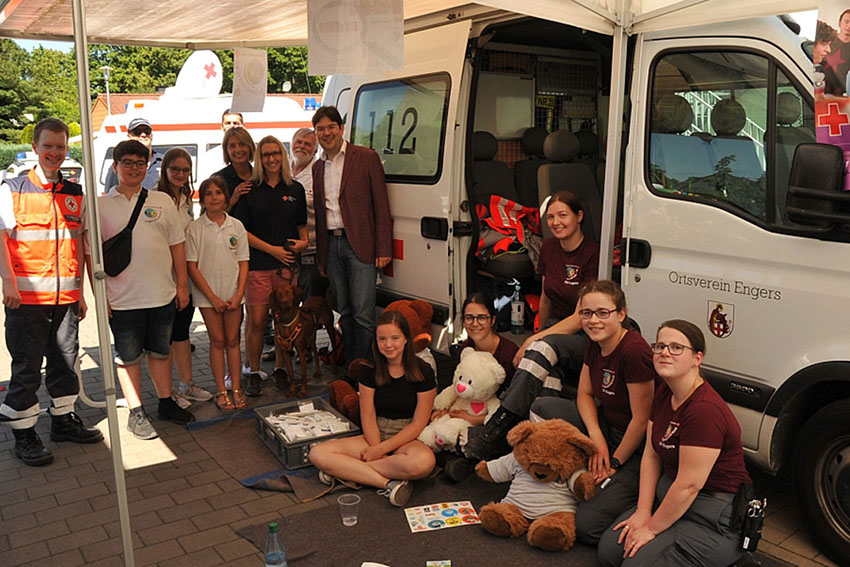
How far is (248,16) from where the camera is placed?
6711 mm

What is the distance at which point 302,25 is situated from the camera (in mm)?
7227

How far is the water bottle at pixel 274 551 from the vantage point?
3.25 metres

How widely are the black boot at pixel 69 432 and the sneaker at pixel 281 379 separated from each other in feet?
4.44

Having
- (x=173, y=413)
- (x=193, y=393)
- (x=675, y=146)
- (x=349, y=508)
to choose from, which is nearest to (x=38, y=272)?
(x=173, y=413)

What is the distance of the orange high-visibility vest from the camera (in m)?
4.71

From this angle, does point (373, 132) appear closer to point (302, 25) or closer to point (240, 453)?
point (302, 25)

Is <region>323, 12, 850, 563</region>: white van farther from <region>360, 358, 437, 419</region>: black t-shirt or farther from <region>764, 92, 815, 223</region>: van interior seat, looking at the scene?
<region>360, 358, 437, 419</region>: black t-shirt

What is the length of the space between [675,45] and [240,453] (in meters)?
3.54

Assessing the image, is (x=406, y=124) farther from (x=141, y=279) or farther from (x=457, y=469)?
(x=457, y=469)

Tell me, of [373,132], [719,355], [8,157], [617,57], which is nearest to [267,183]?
[373,132]

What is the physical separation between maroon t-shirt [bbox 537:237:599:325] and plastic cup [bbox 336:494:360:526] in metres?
1.65

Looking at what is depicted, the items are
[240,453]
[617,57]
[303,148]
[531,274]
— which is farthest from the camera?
[303,148]

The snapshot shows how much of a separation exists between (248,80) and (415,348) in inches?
154

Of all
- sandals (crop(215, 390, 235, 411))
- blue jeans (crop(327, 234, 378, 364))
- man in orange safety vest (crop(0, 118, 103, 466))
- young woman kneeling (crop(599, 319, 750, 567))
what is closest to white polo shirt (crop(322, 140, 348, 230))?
blue jeans (crop(327, 234, 378, 364))
